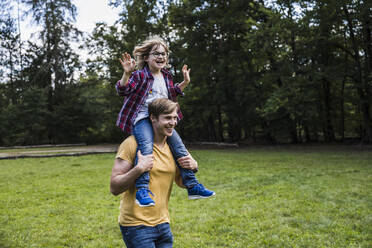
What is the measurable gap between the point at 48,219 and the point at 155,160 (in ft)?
18.3

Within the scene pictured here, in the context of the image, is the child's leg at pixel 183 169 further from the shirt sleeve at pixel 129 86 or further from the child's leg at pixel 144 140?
the shirt sleeve at pixel 129 86

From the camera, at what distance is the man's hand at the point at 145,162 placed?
223cm

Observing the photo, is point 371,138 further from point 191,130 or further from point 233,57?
point 191,130

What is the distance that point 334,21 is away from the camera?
1998cm

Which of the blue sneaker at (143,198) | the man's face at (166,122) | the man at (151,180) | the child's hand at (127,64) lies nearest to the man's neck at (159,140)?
the man at (151,180)

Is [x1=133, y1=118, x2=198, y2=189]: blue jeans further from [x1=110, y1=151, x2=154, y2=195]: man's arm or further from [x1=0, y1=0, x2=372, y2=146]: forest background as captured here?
[x1=0, y1=0, x2=372, y2=146]: forest background

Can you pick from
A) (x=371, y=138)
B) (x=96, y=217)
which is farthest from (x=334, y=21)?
(x=96, y=217)

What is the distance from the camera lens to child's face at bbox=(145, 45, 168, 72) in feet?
8.96

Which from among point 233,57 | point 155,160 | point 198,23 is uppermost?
point 198,23

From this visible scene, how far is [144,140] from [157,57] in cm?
72

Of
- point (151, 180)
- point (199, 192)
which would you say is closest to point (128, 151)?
point (151, 180)

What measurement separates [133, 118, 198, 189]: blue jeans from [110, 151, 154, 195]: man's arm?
0.09 metres

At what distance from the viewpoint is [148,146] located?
7.99ft

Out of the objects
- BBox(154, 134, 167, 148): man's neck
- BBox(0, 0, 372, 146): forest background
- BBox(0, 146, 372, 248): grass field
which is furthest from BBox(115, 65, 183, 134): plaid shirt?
BBox(0, 0, 372, 146): forest background
